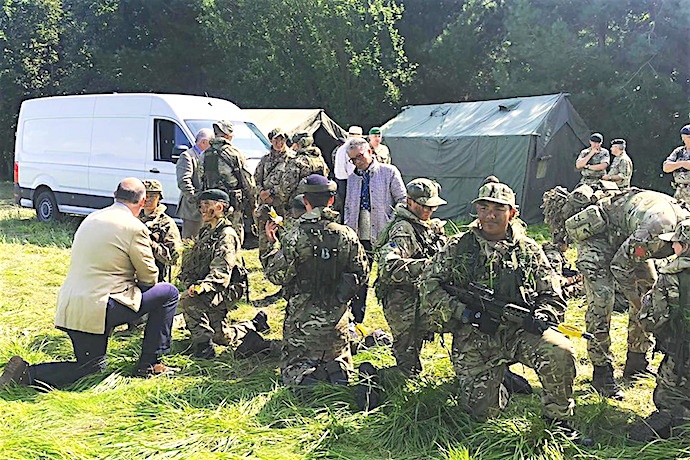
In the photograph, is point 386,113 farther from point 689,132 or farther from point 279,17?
point 689,132

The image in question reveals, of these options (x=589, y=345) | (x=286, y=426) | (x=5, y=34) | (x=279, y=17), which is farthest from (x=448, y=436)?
(x=5, y=34)

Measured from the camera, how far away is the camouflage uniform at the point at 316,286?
Result: 466 cm

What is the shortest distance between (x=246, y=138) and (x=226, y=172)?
3844 mm

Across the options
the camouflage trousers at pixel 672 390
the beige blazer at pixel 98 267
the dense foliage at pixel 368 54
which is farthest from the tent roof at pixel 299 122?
the camouflage trousers at pixel 672 390

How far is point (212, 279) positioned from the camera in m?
5.20

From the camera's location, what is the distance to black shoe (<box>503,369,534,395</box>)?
181 inches

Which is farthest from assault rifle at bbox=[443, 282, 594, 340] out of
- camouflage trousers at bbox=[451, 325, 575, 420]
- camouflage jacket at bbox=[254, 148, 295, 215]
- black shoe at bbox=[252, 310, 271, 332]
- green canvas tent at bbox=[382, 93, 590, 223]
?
green canvas tent at bbox=[382, 93, 590, 223]

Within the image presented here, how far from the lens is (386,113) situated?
70.9 feet

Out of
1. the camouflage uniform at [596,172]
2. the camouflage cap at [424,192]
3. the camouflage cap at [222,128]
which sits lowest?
the camouflage uniform at [596,172]

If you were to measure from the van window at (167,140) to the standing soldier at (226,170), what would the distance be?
3108mm

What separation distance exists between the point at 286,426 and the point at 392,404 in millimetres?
695

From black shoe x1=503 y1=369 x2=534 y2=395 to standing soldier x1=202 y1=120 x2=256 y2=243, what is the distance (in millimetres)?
3794

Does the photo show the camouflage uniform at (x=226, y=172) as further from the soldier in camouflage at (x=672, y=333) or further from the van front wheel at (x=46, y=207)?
the van front wheel at (x=46, y=207)

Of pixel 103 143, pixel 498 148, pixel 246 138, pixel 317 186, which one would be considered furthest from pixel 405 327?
pixel 498 148
